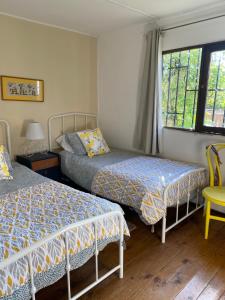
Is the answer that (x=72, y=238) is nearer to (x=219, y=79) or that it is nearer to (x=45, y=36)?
(x=219, y=79)

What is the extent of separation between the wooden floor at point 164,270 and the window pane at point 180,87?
56.2 inches

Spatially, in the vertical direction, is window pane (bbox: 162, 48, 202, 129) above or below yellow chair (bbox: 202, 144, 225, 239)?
above

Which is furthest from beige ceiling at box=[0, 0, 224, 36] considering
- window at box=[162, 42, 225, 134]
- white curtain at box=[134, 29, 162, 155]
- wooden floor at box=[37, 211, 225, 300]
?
wooden floor at box=[37, 211, 225, 300]

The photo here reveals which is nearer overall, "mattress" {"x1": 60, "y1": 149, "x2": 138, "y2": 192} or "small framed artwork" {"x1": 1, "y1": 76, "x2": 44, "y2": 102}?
"mattress" {"x1": 60, "y1": 149, "x2": 138, "y2": 192}

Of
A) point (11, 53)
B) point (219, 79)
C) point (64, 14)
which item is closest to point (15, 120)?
point (11, 53)

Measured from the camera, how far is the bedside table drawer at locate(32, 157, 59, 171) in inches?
118

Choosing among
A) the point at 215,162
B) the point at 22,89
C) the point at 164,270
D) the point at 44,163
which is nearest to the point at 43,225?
the point at 164,270

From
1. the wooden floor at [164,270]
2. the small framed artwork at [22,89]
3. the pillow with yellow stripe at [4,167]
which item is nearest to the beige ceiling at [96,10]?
the small framed artwork at [22,89]

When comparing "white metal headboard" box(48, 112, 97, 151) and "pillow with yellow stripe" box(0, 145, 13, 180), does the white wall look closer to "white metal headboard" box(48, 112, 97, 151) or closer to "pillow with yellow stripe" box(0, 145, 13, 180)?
"white metal headboard" box(48, 112, 97, 151)

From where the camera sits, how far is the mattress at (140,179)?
7.16ft

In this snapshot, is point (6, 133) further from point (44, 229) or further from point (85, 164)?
point (44, 229)

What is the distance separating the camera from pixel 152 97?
3148 millimetres

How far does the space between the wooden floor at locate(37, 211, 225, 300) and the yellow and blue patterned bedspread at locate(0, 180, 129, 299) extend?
16.4 inches

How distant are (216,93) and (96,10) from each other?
5.70 feet
